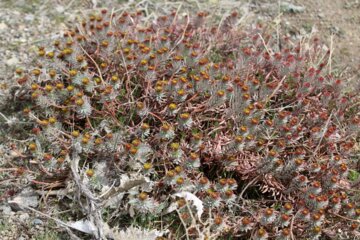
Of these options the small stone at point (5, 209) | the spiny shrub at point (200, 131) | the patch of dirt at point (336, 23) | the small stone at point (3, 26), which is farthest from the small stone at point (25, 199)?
the patch of dirt at point (336, 23)

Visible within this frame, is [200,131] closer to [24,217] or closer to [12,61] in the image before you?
[24,217]

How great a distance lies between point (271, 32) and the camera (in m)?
5.31

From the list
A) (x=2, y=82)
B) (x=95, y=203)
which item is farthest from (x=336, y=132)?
(x=2, y=82)

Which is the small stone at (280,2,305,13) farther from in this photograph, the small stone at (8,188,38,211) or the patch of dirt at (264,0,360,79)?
the small stone at (8,188,38,211)

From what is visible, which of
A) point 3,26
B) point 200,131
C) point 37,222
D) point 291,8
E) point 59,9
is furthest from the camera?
point 291,8

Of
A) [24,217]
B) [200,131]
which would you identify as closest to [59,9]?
[200,131]

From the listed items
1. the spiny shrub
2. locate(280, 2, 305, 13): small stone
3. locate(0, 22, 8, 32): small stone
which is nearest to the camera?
the spiny shrub

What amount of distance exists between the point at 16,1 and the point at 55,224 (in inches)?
112

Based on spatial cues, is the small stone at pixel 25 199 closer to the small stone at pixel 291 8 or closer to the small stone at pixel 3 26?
the small stone at pixel 3 26

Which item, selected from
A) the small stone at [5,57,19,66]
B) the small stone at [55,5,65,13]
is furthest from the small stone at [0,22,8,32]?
the small stone at [55,5,65,13]

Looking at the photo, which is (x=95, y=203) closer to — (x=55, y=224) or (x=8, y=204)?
(x=55, y=224)

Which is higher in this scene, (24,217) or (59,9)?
(59,9)

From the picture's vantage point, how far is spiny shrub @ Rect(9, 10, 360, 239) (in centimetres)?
353

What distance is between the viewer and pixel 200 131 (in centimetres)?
389
